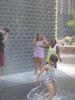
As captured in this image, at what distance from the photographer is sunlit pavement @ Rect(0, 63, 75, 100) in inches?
368

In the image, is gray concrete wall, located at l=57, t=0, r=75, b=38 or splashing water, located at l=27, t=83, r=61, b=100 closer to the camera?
splashing water, located at l=27, t=83, r=61, b=100

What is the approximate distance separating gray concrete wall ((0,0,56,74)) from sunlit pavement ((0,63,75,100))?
46 cm

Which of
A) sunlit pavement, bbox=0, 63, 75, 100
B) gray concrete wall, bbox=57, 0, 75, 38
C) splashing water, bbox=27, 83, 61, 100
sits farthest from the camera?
gray concrete wall, bbox=57, 0, 75, 38

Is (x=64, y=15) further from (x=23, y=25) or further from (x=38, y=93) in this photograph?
(x=38, y=93)

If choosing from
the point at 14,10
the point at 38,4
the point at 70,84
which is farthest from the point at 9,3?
the point at 70,84

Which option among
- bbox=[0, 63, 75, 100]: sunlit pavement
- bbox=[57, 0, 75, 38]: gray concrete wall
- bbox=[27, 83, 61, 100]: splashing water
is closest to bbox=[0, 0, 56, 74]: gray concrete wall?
bbox=[0, 63, 75, 100]: sunlit pavement

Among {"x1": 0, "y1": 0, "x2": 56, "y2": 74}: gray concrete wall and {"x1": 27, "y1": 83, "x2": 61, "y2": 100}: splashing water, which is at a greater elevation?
{"x1": 0, "y1": 0, "x2": 56, "y2": 74}: gray concrete wall

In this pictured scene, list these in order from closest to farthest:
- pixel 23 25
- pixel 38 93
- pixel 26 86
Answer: pixel 38 93 < pixel 26 86 < pixel 23 25

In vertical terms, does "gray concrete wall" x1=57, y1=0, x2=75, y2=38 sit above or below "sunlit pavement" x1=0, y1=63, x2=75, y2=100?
above

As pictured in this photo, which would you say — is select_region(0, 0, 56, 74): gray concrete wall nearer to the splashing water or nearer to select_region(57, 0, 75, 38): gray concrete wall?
the splashing water

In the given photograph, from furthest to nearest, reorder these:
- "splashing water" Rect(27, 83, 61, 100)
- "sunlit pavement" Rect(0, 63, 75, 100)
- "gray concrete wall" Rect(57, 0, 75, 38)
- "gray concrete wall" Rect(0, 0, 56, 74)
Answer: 1. "gray concrete wall" Rect(57, 0, 75, 38)
2. "gray concrete wall" Rect(0, 0, 56, 74)
3. "sunlit pavement" Rect(0, 63, 75, 100)
4. "splashing water" Rect(27, 83, 61, 100)

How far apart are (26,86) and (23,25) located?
3.33 meters

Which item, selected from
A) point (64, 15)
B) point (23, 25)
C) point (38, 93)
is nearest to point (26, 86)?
point (38, 93)

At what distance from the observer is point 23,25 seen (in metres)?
13.5
